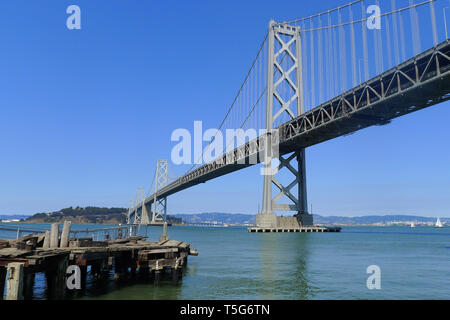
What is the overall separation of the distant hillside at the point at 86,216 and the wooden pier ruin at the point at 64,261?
151 meters

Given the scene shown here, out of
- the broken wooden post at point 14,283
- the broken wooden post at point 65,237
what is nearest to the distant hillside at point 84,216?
the broken wooden post at point 65,237

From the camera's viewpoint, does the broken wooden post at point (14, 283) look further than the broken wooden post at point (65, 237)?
No

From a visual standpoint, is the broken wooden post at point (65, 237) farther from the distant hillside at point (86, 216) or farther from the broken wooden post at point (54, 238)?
the distant hillside at point (86, 216)

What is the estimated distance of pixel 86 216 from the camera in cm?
17312

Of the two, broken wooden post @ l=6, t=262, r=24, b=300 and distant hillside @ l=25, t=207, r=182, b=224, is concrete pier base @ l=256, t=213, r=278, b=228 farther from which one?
distant hillside @ l=25, t=207, r=182, b=224

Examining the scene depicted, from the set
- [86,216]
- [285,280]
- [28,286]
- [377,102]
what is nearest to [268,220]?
[377,102]

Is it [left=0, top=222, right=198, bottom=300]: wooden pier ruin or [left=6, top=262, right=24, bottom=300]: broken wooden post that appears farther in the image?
[left=0, top=222, right=198, bottom=300]: wooden pier ruin

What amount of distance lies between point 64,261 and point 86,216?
17437cm

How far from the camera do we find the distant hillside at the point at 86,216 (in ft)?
551

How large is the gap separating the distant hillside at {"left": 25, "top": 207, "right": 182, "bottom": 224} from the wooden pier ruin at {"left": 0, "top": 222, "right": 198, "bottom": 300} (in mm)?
150818

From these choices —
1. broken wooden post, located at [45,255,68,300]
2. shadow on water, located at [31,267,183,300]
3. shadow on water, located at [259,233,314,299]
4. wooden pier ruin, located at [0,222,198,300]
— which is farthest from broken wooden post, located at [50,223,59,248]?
shadow on water, located at [259,233,314,299]

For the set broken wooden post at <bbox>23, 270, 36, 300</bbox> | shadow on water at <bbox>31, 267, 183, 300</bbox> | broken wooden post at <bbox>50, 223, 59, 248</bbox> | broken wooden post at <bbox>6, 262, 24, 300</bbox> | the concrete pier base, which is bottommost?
shadow on water at <bbox>31, 267, 183, 300</bbox>

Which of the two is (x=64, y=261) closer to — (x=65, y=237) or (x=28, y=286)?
(x=28, y=286)

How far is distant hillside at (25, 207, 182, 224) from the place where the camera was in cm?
16788
